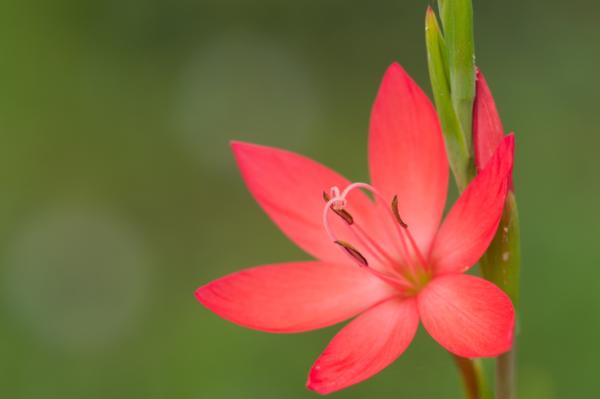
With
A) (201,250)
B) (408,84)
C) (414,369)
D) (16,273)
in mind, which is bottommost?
(414,369)

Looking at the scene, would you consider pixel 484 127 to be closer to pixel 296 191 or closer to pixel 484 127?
pixel 484 127

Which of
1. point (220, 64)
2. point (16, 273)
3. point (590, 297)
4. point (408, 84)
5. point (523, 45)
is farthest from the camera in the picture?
point (220, 64)

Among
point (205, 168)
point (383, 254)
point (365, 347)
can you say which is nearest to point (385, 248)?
point (383, 254)

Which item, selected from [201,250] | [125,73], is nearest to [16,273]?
[201,250]

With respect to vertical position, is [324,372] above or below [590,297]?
above

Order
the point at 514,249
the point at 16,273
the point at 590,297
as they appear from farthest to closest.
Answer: the point at 16,273 < the point at 590,297 < the point at 514,249

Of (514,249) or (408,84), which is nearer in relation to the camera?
(514,249)

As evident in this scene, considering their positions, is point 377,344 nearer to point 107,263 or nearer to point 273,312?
point 273,312
